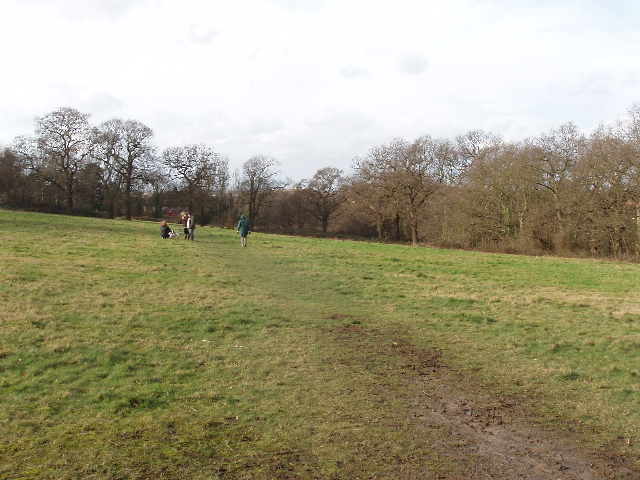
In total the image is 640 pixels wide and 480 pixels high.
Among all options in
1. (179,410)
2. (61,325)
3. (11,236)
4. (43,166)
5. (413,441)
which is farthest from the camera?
(43,166)

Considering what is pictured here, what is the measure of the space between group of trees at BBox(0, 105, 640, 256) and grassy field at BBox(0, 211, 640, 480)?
21.7 m

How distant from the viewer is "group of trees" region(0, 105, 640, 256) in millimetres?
34625

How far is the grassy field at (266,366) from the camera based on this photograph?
479cm

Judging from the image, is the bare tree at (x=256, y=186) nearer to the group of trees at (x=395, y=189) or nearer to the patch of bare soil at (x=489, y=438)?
the group of trees at (x=395, y=189)

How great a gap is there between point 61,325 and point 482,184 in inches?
1438

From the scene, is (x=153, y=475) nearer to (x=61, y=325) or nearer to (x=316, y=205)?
(x=61, y=325)

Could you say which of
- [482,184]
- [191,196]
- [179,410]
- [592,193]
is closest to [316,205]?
[191,196]

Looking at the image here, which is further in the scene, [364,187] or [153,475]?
[364,187]

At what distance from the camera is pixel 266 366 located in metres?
7.41

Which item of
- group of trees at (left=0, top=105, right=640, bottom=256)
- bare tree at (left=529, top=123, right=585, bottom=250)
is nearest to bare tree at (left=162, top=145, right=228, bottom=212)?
group of trees at (left=0, top=105, right=640, bottom=256)

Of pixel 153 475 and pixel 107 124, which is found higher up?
pixel 107 124

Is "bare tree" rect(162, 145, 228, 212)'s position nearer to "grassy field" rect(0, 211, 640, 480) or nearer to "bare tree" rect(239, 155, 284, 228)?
"bare tree" rect(239, 155, 284, 228)

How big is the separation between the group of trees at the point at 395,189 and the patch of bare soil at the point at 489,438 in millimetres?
31072

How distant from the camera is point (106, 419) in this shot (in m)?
5.45
